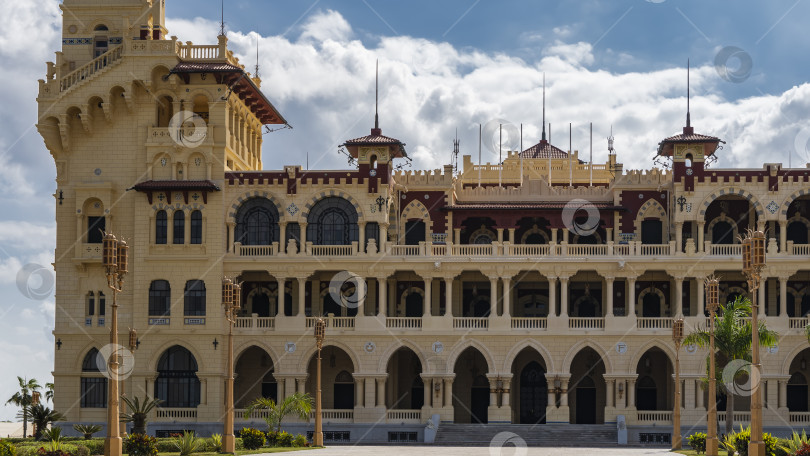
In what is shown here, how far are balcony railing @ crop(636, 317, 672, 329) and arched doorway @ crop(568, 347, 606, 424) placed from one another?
4653mm

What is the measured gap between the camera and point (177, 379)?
76438mm

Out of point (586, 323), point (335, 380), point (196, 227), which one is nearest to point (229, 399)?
point (196, 227)

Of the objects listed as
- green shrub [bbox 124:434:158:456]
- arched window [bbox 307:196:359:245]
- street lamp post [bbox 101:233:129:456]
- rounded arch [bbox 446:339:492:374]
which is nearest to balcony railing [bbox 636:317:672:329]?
rounded arch [bbox 446:339:492:374]

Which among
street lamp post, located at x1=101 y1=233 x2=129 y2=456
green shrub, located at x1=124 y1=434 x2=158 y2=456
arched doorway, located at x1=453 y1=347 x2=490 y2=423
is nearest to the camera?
street lamp post, located at x1=101 y1=233 x2=129 y2=456

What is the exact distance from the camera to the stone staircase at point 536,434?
70.8 m

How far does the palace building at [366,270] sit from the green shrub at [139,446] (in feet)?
85.1

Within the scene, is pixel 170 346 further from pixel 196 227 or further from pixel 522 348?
pixel 522 348

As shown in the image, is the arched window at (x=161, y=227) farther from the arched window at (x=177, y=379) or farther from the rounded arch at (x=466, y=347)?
the rounded arch at (x=466, y=347)

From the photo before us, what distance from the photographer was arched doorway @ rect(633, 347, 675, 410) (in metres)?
79.0

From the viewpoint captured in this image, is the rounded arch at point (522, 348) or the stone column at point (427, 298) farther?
the stone column at point (427, 298)

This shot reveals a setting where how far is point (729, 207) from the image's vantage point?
7875cm

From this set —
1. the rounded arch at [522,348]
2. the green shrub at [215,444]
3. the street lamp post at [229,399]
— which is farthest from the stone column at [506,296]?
the green shrub at [215,444]

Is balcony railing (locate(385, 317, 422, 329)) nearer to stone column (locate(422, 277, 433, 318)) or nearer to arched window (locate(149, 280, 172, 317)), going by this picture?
stone column (locate(422, 277, 433, 318))

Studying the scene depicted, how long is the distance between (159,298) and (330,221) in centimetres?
1135
